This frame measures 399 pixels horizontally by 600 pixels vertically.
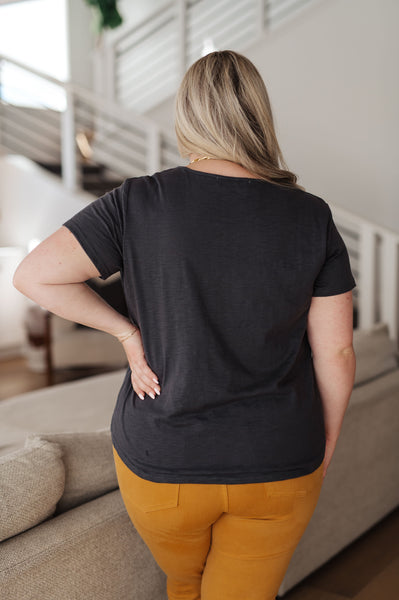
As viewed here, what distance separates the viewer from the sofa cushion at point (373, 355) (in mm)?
2482

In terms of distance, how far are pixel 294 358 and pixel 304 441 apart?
0.48 feet

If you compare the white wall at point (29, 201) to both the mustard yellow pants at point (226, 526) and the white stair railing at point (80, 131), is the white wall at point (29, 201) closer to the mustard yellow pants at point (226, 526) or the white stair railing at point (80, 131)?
the white stair railing at point (80, 131)

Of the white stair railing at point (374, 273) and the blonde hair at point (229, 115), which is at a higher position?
the blonde hair at point (229, 115)

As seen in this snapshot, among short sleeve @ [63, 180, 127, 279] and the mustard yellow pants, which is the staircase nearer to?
the mustard yellow pants

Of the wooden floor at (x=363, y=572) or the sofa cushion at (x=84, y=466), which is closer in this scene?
the sofa cushion at (x=84, y=466)

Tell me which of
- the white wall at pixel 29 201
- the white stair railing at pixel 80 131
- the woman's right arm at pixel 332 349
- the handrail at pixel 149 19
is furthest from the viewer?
the handrail at pixel 149 19

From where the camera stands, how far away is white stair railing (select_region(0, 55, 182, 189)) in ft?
16.2

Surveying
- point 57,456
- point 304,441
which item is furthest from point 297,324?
point 57,456

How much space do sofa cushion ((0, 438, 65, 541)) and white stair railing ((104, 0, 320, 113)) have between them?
15.8ft

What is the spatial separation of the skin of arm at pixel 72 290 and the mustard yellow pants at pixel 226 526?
0.18m

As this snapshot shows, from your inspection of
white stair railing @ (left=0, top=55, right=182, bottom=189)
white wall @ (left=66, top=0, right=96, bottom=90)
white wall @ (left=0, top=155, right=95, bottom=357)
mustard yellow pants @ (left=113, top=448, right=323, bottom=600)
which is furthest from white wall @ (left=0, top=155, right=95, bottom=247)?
mustard yellow pants @ (left=113, top=448, right=323, bottom=600)

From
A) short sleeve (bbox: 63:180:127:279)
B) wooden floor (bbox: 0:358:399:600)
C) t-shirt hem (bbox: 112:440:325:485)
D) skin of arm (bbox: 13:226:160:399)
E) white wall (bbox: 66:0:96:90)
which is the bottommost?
wooden floor (bbox: 0:358:399:600)

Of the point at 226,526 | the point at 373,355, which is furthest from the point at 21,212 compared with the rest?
the point at 226,526

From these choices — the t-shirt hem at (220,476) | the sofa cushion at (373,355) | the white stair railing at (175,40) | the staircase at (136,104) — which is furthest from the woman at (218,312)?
the white stair railing at (175,40)
